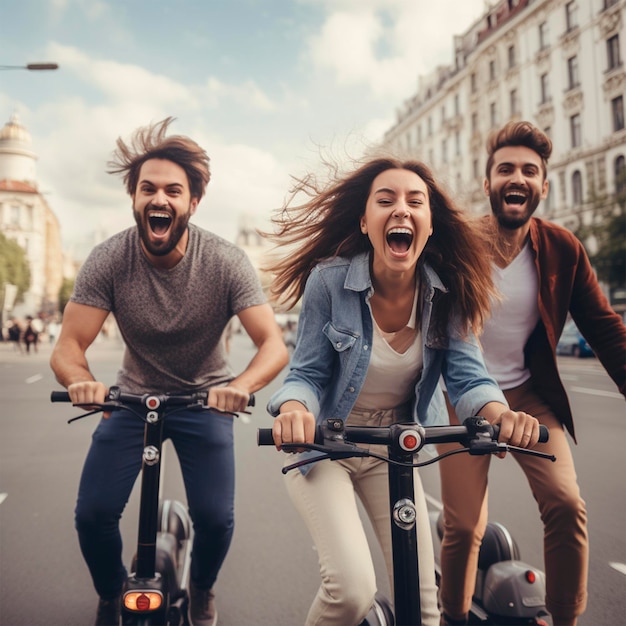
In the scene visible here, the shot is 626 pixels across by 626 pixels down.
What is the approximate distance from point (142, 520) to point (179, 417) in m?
0.62

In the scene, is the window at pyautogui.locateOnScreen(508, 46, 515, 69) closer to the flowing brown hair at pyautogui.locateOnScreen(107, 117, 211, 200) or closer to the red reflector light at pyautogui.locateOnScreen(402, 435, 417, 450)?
the flowing brown hair at pyautogui.locateOnScreen(107, 117, 211, 200)

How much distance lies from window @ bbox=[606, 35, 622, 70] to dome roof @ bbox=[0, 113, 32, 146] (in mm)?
84901

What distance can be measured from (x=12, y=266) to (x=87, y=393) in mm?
54623

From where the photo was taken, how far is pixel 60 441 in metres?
8.95

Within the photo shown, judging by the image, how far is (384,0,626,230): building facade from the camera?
31.0m

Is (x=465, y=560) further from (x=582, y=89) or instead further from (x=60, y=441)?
(x=582, y=89)

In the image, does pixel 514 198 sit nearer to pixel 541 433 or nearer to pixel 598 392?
pixel 541 433

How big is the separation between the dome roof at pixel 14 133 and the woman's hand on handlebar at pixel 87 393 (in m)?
104

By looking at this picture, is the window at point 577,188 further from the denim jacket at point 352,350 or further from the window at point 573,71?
the denim jacket at point 352,350

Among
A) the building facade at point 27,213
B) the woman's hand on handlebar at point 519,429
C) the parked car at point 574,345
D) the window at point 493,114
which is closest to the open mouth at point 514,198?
the woman's hand on handlebar at point 519,429

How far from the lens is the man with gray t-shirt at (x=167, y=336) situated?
2.89 m

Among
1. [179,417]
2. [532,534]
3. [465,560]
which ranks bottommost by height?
[532,534]

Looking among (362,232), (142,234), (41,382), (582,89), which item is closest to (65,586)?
(142,234)

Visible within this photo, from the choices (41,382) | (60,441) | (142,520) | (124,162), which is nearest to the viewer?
(142,520)
